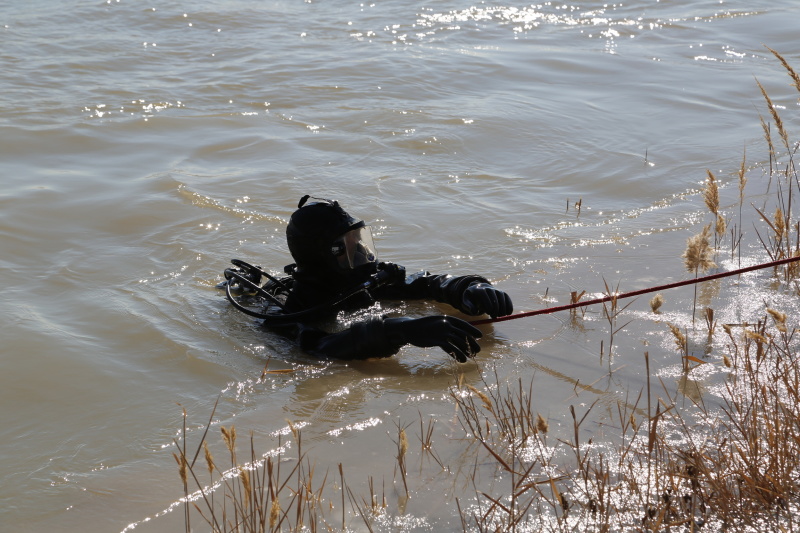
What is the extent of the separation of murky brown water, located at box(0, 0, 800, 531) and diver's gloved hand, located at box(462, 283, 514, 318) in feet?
0.84

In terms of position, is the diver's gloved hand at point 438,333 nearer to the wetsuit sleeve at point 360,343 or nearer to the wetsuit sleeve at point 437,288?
the wetsuit sleeve at point 360,343

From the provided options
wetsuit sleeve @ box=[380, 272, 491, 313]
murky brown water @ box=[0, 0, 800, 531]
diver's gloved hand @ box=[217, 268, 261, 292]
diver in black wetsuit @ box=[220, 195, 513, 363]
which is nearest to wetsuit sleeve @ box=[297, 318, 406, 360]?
diver in black wetsuit @ box=[220, 195, 513, 363]

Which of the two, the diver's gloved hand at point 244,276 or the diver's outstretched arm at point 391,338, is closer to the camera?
the diver's outstretched arm at point 391,338

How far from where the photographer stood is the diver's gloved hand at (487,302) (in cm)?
530

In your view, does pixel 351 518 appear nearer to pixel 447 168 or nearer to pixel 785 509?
pixel 785 509

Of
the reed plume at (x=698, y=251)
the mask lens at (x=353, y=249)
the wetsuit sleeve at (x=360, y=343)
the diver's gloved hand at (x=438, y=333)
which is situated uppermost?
the reed plume at (x=698, y=251)

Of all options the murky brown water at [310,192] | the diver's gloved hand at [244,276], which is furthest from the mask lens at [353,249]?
the diver's gloved hand at [244,276]

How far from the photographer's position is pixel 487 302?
530 cm

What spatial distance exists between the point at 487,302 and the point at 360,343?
800 millimetres

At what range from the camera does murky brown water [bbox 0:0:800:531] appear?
4.69 meters

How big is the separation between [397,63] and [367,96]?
2.03 m

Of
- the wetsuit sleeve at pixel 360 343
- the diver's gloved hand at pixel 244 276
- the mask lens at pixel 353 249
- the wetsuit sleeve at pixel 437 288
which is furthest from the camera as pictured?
the diver's gloved hand at pixel 244 276

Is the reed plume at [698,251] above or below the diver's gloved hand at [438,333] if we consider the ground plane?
above

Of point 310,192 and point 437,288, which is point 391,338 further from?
point 310,192
